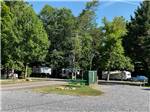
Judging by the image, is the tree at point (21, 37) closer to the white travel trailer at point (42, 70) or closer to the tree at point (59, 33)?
the tree at point (59, 33)

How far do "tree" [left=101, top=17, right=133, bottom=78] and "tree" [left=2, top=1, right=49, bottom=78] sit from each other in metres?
14.3

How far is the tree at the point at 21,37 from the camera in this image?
217 feet

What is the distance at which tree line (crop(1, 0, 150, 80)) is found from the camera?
66.9 metres

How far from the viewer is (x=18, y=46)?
67625 millimetres

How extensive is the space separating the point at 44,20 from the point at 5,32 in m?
25.3

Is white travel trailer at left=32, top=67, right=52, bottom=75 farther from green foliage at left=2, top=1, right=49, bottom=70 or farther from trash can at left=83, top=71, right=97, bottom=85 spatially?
trash can at left=83, top=71, right=97, bottom=85

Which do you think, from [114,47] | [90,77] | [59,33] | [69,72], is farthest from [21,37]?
[69,72]

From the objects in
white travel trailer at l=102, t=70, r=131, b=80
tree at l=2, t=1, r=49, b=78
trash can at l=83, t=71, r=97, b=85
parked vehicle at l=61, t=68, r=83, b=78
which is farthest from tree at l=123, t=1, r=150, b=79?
trash can at l=83, t=71, r=97, b=85

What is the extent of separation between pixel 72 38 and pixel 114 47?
10190mm

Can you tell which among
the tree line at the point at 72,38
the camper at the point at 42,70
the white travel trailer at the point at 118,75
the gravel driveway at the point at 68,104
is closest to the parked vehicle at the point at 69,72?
the tree line at the point at 72,38

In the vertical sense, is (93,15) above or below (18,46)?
above

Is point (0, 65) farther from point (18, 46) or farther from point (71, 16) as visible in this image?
point (71, 16)

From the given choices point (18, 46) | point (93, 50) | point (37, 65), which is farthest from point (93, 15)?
point (18, 46)

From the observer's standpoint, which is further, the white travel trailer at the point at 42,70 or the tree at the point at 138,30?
the white travel trailer at the point at 42,70
